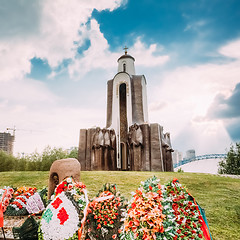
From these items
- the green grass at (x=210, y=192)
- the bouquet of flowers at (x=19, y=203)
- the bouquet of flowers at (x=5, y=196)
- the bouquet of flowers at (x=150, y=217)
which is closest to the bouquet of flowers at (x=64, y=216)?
the bouquet of flowers at (x=150, y=217)

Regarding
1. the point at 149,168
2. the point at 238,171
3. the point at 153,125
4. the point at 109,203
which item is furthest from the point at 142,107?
Answer: the point at 109,203

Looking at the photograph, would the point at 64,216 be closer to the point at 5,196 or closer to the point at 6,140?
the point at 5,196

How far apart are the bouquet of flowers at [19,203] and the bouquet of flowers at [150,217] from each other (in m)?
2.37

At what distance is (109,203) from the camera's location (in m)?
2.46

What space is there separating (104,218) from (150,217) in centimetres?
81

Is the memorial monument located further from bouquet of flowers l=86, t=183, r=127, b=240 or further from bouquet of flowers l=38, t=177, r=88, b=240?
bouquet of flowers l=38, t=177, r=88, b=240

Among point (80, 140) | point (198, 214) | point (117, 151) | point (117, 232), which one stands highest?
point (80, 140)

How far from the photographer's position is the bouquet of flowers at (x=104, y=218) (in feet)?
7.92

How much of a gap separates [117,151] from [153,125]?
3.32 metres

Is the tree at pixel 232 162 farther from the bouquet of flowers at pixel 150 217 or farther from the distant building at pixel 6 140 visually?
the distant building at pixel 6 140

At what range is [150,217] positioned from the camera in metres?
1.84

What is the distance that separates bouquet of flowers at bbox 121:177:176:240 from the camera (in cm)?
182

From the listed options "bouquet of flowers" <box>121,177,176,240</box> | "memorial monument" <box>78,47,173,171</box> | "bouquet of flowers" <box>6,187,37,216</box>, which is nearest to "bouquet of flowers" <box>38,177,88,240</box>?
"bouquet of flowers" <box>121,177,176,240</box>

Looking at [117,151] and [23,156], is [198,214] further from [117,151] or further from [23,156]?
[23,156]
